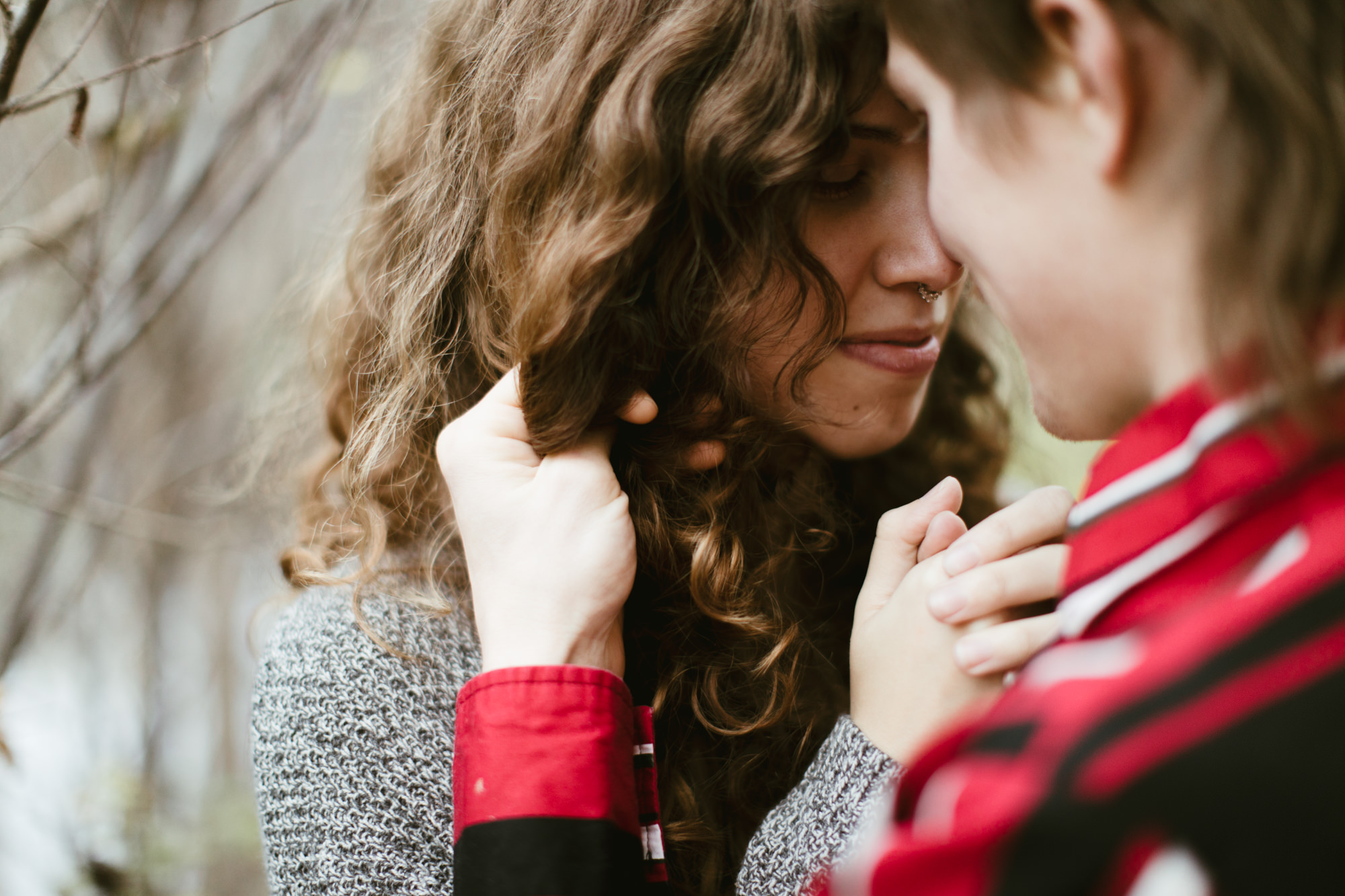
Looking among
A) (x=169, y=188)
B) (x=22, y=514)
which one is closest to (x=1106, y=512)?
(x=169, y=188)

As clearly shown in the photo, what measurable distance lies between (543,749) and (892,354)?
2.22ft

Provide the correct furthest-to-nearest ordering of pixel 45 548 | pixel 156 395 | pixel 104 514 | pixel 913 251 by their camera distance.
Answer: pixel 156 395 → pixel 104 514 → pixel 45 548 → pixel 913 251

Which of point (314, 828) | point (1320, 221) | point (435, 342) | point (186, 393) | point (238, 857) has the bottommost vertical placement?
point (238, 857)

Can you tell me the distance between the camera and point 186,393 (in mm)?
2398

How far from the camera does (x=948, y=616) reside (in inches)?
34.9

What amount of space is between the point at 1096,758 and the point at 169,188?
65.1 inches

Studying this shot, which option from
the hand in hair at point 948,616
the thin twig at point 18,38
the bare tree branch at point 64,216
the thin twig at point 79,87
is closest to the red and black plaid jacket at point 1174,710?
the hand in hair at point 948,616

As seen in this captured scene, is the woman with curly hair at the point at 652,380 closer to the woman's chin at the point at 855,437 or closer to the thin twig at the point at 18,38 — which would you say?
the woman's chin at the point at 855,437

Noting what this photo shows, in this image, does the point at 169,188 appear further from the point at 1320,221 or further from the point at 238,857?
the point at 238,857

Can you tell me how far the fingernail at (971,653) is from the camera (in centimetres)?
85

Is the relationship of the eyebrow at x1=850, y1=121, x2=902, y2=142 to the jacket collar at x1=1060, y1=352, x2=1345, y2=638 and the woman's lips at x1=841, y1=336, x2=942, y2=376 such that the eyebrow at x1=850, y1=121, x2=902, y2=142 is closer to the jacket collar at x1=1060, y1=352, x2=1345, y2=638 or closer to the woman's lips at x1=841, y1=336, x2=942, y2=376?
the woman's lips at x1=841, y1=336, x2=942, y2=376

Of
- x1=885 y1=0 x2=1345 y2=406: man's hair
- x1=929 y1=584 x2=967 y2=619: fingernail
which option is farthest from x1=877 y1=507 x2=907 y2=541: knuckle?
x1=885 y1=0 x2=1345 y2=406: man's hair

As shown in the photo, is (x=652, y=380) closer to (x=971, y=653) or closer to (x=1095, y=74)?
(x=971, y=653)

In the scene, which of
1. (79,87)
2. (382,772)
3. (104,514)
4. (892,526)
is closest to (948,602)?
(892,526)
